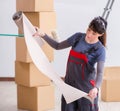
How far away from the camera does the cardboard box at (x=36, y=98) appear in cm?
326

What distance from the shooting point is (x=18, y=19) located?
8.07 ft

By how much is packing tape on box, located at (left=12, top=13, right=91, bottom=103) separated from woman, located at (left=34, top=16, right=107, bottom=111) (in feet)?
0.20

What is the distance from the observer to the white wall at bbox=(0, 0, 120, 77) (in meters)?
4.44

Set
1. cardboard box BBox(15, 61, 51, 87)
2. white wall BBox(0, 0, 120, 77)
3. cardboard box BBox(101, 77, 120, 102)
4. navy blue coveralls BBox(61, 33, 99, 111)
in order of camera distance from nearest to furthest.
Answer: navy blue coveralls BBox(61, 33, 99, 111)
cardboard box BBox(15, 61, 51, 87)
cardboard box BBox(101, 77, 120, 102)
white wall BBox(0, 0, 120, 77)

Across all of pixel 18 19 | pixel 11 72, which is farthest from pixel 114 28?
pixel 18 19

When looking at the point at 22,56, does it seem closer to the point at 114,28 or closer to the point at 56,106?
the point at 56,106

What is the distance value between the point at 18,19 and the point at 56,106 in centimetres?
139

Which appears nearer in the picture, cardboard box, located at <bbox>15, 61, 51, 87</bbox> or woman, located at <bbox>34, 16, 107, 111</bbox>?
woman, located at <bbox>34, 16, 107, 111</bbox>

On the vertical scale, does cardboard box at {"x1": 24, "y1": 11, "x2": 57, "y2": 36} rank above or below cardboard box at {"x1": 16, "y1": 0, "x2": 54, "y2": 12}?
below

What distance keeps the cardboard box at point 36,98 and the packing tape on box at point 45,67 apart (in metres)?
0.97

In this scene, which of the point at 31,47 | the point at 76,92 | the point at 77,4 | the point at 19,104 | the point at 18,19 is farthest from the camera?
the point at 77,4

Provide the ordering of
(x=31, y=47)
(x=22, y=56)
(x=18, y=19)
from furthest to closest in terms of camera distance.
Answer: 1. (x=22, y=56)
2. (x=18, y=19)
3. (x=31, y=47)

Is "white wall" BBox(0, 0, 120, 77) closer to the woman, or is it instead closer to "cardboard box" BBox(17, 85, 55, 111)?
"cardboard box" BBox(17, 85, 55, 111)

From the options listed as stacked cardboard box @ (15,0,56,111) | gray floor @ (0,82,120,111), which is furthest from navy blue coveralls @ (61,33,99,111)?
gray floor @ (0,82,120,111)
